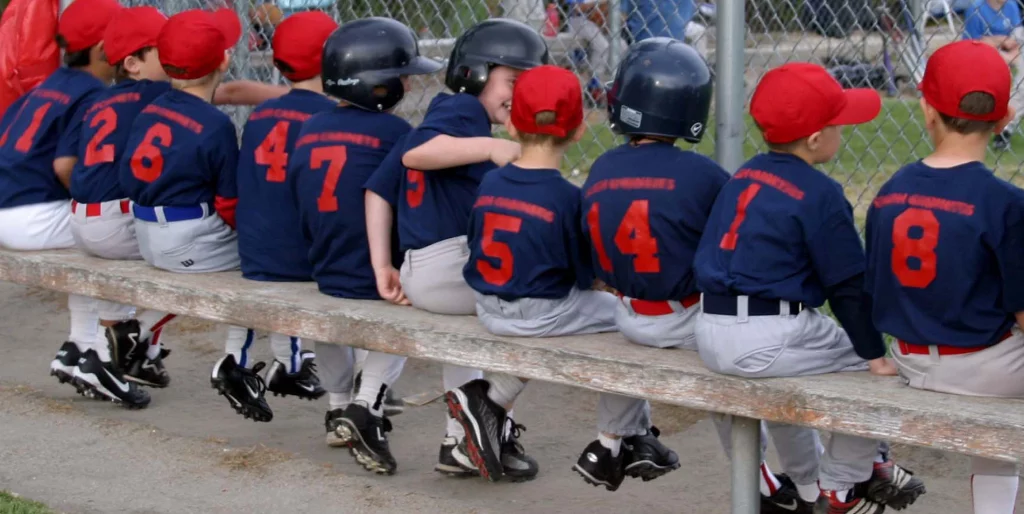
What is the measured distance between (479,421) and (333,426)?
1.97 ft

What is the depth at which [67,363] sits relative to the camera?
228 inches

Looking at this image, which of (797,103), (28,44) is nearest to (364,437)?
(797,103)

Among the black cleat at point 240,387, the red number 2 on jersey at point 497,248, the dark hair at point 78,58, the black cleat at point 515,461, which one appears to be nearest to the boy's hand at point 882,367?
the red number 2 on jersey at point 497,248

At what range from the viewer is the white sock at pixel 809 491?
4.28m

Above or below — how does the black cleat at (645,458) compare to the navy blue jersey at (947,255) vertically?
below

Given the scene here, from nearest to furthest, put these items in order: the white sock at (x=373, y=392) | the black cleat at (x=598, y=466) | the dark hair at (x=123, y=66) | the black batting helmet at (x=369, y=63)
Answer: the black cleat at (x=598, y=466), the black batting helmet at (x=369, y=63), the white sock at (x=373, y=392), the dark hair at (x=123, y=66)

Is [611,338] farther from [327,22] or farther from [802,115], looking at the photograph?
[327,22]

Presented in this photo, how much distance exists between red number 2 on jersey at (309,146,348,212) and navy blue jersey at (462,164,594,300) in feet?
2.18

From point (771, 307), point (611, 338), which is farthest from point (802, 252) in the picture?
point (611, 338)

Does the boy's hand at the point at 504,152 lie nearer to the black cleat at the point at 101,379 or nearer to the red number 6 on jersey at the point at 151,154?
the red number 6 on jersey at the point at 151,154

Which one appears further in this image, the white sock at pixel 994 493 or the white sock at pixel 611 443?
the white sock at pixel 611 443

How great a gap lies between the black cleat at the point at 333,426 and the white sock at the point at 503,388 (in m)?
0.58

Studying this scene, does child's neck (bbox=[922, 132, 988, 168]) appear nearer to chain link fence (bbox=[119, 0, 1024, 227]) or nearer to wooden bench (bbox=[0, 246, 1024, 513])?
wooden bench (bbox=[0, 246, 1024, 513])

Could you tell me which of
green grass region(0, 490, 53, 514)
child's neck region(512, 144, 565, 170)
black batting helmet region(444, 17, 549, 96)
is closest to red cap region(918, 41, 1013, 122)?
child's neck region(512, 144, 565, 170)
